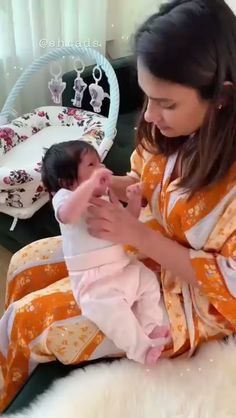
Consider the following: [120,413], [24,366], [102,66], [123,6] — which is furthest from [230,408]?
[123,6]

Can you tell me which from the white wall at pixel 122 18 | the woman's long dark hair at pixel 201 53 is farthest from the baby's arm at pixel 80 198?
the white wall at pixel 122 18

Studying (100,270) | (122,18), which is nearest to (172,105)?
(100,270)

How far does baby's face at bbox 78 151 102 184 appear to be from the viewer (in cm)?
115

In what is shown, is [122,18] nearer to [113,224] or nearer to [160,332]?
[113,224]

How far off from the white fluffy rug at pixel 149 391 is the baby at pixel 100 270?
4cm

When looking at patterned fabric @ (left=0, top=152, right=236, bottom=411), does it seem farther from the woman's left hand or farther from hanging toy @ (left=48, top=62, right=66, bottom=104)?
hanging toy @ (left=48, top=62, right=66, bottom=104)

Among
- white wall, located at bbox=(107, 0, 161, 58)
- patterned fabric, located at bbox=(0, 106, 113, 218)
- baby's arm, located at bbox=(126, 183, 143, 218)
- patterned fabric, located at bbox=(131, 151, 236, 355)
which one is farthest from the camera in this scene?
white wall, located at bbox=(107, 0, 161, 58)

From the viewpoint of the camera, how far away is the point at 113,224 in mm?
1105

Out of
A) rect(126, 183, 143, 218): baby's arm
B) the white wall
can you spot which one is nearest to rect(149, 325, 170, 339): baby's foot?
rect(126, 183, 143, 218): baby's arm

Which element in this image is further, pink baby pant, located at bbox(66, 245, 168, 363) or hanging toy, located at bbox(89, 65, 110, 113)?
hanging toy, located at bbox(89, 65, 110, 113)

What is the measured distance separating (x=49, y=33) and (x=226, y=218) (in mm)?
1493

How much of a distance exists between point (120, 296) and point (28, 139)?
1050 mm

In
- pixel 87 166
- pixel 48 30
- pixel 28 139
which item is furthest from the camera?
pixel 48 30

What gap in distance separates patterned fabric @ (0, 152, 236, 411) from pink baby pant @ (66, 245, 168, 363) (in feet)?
0.11
